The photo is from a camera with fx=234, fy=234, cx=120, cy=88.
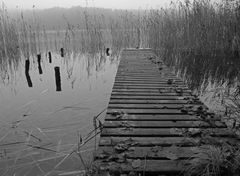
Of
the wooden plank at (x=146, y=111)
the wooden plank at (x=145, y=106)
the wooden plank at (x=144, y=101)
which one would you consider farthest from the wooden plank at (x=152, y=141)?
the wooden plank at (x=144, y=101)

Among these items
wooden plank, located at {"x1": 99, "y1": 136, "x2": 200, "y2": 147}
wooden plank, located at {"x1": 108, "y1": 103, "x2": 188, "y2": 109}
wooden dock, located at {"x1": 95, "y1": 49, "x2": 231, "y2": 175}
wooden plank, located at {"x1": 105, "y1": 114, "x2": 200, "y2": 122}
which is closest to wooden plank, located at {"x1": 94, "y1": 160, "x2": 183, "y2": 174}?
wooden dock, located at {"x1": 95, "y1": 49, "x2": 231, "y2": 175}

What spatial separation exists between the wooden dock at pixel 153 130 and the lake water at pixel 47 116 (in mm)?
470

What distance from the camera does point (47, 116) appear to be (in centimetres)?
345

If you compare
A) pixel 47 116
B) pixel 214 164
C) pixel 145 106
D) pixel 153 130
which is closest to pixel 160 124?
pixel 153 130

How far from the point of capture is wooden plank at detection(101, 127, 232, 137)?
2.09 meters

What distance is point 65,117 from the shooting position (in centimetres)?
339

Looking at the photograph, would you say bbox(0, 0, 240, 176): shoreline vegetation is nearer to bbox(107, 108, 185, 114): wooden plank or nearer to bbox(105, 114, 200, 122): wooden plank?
bbox(107, 108, 185, 114): wooden plank

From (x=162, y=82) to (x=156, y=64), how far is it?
1747 millimetres

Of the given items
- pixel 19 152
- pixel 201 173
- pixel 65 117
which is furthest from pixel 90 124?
pixel 201 173

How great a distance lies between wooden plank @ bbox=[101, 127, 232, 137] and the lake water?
16.1 inches

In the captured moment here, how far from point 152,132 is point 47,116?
188cm

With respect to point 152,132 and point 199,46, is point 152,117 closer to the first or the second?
point 152,132

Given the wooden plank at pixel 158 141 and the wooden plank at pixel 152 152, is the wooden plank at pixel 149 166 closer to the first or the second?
the wooden plank at pixel 152 152

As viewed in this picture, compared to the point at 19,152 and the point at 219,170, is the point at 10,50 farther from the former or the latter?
the point at 219,170
